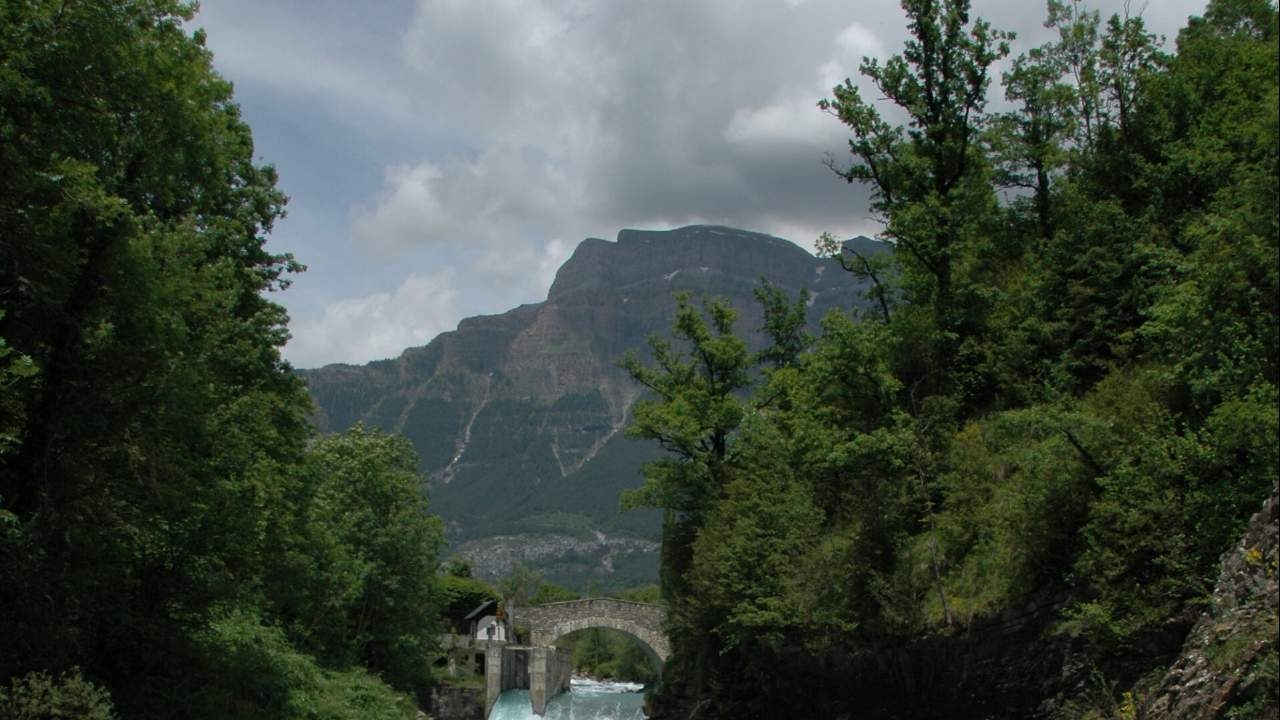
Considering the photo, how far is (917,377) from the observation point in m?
26.0

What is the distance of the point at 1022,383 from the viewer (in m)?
21.7

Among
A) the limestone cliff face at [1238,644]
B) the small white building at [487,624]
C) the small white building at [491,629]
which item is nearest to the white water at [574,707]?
the small white building at [487,624]

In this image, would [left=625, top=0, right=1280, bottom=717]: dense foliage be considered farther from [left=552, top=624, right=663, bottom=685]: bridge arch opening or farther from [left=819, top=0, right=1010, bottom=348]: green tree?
[left=552, top=624, right=663, bottom=685]: bridge arch opening

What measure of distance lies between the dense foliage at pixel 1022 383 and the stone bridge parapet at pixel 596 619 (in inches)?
1360

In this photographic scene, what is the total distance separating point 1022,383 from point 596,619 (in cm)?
5197

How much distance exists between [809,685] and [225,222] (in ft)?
55.7

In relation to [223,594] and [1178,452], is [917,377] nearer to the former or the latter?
[1178,452]

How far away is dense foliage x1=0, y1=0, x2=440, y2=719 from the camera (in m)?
12.8

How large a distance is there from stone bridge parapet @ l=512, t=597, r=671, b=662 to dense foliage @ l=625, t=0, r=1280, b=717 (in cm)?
3455

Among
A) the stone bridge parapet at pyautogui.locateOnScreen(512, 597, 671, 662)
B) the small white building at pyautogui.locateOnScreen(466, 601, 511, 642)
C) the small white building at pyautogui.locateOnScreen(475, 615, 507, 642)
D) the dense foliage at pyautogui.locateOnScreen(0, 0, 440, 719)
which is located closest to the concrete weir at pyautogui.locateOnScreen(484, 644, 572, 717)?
the stone bridge parapet at pyautogui.locateOnScreen(512, 597, 671, 662)

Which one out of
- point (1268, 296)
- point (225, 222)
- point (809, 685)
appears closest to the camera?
point (1268, 296)

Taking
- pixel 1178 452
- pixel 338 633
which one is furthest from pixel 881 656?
pixel 338 633

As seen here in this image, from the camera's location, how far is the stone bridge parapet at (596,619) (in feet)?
221

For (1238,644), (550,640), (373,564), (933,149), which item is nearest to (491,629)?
(550,640)
